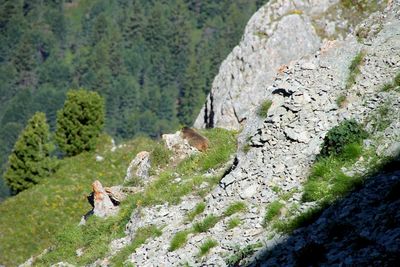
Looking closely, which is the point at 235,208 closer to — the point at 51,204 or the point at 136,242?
the point at 136,242

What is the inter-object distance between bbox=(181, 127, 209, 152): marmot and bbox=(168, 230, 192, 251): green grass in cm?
870

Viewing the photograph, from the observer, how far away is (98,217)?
84.1 ft

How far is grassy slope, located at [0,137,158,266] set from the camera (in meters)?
42.0

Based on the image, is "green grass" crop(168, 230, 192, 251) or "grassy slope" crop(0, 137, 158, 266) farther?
"grassy slope" crop(0, 137, 158, 266)

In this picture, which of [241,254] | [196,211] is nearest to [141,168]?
[196,211]

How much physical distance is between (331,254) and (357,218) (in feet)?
4.03

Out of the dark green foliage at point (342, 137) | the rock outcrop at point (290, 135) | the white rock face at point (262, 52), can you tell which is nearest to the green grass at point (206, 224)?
the rock outcrop at point (290, 135)

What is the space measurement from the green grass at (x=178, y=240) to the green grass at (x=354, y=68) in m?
6.75

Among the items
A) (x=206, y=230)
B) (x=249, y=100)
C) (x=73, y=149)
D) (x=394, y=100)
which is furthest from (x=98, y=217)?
(x=73, y=149)

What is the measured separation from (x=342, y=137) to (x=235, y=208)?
3595 millimetres

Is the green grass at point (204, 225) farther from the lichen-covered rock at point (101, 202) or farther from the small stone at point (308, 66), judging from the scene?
the lichen-covered rock at point (101, 202)

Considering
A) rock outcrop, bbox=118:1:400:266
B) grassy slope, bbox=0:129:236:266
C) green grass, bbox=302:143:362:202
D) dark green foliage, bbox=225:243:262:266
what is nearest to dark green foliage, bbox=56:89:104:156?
grassy slope, bbox=0:129:236:266

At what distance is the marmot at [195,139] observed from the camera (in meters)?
27.2

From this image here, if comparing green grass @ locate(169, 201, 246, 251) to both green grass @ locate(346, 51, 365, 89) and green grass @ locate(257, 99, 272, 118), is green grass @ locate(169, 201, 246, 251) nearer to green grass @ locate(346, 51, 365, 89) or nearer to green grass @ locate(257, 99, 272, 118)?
green grass @ locate(257, 99, 272, 118)
